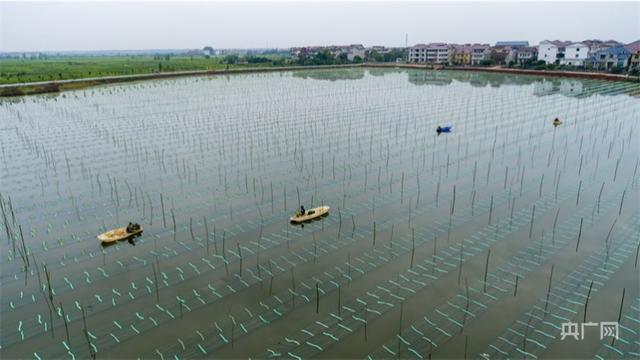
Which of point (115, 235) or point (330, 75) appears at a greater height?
point (330, 75)

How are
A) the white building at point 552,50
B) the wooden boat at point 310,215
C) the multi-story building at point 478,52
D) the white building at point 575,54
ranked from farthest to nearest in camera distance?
1. the multi-story building at point 478,52
2. the white building at point 552,50
3. the white building at point 575,54
4. the wooden boat at point 310,215

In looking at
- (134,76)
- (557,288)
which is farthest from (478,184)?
(134,76)

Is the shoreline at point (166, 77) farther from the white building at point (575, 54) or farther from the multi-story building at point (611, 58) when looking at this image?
the white building at point (575, 54)

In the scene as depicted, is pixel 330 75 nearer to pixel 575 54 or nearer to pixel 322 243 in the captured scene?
pixel 575 54

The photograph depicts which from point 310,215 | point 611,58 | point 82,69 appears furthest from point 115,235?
point 611,58

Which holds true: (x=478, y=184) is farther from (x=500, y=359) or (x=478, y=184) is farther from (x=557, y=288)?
(x=500, y=359)

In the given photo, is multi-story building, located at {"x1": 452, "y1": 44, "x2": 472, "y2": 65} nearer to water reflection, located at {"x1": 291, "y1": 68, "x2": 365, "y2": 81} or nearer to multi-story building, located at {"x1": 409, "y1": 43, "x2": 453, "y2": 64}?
multi-story building, located at {"x1": 409, "y1": 43, "x2": 453, "y2": 64}

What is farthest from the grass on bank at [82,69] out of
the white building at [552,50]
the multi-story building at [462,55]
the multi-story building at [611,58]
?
the multi-story building at [611,58]
